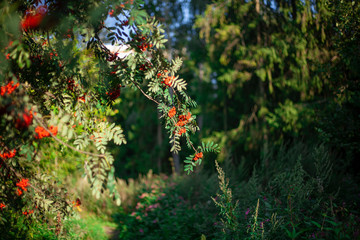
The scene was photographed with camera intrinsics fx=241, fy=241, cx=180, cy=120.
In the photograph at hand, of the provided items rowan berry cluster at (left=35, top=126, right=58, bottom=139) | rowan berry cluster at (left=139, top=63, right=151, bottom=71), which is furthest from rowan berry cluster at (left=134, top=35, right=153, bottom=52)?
rowan berry cluster at (left=35, top=126, right=58, bottom=139)

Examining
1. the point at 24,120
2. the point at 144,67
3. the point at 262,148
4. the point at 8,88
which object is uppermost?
the point at 144,67

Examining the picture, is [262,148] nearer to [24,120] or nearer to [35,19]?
[35,19]

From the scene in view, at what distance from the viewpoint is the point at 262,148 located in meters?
7.93

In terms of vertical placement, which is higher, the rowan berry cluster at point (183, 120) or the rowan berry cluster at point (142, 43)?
the rowan berry cluster at point (142, 43)

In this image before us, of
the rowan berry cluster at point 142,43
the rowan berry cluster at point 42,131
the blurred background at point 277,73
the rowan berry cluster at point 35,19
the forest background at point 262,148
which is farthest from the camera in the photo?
the blurred background at point 277,73

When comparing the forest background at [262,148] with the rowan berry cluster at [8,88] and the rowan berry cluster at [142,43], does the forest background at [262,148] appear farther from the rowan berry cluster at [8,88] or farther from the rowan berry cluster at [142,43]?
the rowan berry cluster at [8,88]

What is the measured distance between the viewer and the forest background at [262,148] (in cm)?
344

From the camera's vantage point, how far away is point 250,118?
9070 millimetres

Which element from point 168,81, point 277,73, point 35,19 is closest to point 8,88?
point 35,19

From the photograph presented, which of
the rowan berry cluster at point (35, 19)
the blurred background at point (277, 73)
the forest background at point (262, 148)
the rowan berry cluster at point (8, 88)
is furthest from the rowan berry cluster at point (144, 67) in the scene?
the blurred background at point (277, 73)

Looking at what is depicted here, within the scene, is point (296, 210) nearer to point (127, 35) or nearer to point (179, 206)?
point (179, 206)

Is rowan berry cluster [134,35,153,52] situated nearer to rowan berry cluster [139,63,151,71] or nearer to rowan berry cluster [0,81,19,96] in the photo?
rowan berry cluster [139,63,151,71]

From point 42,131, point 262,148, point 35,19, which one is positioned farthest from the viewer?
point 262,148

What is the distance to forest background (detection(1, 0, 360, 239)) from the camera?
Result: 11.3 feet
